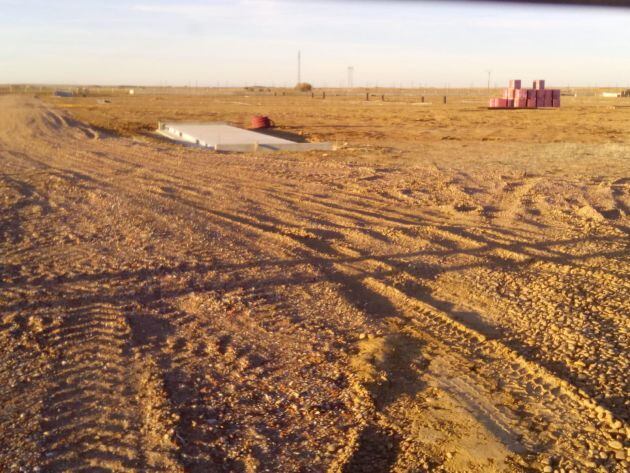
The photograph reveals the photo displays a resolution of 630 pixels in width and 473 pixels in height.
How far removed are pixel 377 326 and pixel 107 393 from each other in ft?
9.19

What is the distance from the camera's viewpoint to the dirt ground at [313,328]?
476 centimetres

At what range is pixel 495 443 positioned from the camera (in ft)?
15.7

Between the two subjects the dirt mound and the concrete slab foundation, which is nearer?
the concrete slab foundation

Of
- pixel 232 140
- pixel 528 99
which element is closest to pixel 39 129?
pixel 232 140

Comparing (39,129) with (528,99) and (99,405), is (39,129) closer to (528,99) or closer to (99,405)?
(99,405)

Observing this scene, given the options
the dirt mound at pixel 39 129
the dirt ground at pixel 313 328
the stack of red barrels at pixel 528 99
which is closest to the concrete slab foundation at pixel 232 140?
the dirt mound at pixel 39 129

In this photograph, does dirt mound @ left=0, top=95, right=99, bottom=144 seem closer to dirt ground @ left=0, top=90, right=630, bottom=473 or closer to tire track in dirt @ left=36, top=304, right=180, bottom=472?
dirt ground @ left=0, top=90, right=630, bottom=473

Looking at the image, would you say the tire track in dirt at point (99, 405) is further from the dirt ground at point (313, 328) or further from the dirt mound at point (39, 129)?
the dirt mound at point (39, 129)

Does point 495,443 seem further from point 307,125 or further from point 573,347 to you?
point 307,125

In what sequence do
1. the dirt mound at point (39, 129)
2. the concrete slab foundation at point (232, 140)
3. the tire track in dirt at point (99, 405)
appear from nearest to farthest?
1. the tire track in dirt at point (99, 405)
2. the concrete slab foundation at point (232, 140)
3. the dirt mound at point (39, 129)

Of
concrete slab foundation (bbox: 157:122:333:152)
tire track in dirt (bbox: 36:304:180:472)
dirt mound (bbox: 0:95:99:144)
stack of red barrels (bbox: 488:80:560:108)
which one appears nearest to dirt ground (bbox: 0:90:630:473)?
tire track in dirt (bbox: 36:304:180:472)

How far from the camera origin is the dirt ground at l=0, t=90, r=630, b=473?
4.76 metres

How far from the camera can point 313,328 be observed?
6934 millimetres

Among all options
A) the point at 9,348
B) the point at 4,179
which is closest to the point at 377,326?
the point at 9,348
